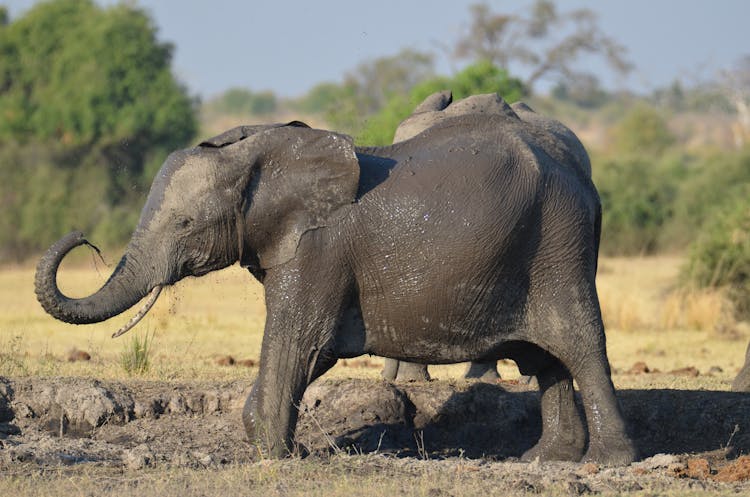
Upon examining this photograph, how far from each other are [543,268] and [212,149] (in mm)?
1953

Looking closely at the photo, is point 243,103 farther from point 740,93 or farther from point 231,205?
point 231,205

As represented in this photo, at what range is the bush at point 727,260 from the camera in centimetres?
1855

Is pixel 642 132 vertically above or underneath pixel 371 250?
above

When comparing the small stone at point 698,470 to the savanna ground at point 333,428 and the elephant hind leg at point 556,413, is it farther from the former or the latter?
the elephant hind leg at point 556,413

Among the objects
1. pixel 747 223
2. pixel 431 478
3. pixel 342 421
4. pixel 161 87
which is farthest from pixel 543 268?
pixel 161 87

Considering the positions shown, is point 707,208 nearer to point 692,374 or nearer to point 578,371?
point 692,374

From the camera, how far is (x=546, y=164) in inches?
311

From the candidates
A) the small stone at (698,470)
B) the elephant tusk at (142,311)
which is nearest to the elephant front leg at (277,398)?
the elephant tusk at (142,311)

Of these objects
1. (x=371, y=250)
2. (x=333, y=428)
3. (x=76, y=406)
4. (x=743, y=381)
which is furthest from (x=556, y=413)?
(x=76, y=406)

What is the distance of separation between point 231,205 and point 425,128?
2.22 meters

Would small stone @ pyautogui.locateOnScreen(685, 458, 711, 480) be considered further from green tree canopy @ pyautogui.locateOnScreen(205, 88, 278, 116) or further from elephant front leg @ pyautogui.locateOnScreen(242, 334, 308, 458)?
green tree canopy @ pyautogui.locateOnScreen(205, 88, 278, 116)

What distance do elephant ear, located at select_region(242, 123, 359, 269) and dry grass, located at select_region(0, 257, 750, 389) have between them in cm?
305

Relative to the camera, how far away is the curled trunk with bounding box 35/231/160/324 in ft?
23.6

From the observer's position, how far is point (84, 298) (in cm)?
736
